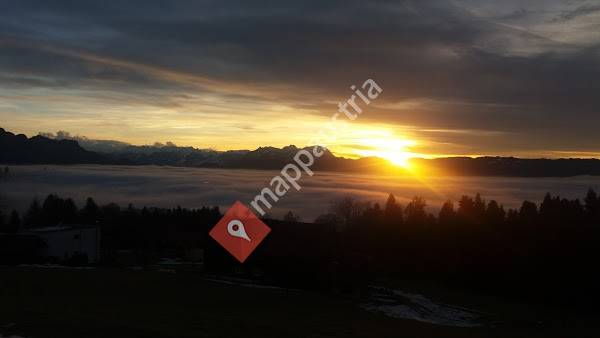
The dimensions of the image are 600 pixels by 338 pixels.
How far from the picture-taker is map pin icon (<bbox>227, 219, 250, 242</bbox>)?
145 feet

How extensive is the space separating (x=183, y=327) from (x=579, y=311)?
39.3m

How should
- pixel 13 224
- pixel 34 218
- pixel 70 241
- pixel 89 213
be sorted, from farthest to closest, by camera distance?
pixel 34 218 → pixel 89 213 → pixel 13 224 → pixel 70 241

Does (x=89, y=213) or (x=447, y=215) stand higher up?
(x=447, y=215)

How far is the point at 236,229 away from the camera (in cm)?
4525

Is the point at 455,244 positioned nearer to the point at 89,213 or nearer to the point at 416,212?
the point at 416,212

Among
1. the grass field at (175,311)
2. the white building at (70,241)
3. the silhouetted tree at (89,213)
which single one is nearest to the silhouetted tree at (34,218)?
the silhouetted tree at (89,213)

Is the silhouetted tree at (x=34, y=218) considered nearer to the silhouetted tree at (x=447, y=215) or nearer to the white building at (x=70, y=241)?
the white building at (x=70, y=241)

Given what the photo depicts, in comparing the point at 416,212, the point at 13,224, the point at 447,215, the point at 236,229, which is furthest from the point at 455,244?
the point at 13,224

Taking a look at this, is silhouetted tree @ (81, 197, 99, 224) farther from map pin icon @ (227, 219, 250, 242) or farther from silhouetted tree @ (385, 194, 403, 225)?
map pin icon @ (227, 219, 250, 242)

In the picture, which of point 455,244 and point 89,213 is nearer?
point 455,244

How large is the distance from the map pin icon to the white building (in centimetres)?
1233

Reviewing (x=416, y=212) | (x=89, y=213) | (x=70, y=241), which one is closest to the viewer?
(x=70, y=241)

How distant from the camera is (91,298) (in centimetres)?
2477

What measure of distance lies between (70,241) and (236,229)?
1471 centimetres
